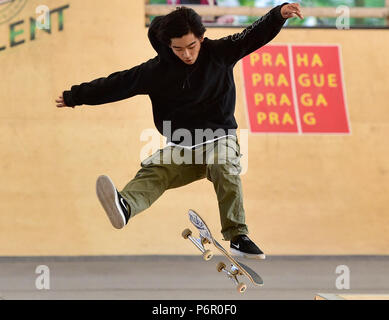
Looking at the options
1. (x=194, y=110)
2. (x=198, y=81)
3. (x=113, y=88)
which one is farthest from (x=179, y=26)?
(x=113, y=88)

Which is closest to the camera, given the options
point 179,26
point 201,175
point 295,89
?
point 179,26

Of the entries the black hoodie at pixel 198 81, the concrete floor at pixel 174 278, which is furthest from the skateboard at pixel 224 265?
the concrete floor at pixel 174 278

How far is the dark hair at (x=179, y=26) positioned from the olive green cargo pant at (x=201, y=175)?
71cm

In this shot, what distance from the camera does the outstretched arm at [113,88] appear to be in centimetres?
444

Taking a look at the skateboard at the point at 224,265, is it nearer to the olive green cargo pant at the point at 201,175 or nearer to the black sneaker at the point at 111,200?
the olive green cargo pant at the point at 201,175

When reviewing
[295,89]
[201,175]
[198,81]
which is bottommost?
[201,175]

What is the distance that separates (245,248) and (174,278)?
15.9ft

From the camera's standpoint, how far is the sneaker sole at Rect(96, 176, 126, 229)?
419 centimetres

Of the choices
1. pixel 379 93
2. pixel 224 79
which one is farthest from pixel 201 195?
pixel 224 79

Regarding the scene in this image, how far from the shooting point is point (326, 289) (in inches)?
339

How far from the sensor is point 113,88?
4492 mm

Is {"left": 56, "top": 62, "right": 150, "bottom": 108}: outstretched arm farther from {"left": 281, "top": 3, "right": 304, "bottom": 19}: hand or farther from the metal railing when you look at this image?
the metal railing

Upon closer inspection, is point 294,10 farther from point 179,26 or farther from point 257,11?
point 257,11

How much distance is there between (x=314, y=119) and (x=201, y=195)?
184 centimetres
